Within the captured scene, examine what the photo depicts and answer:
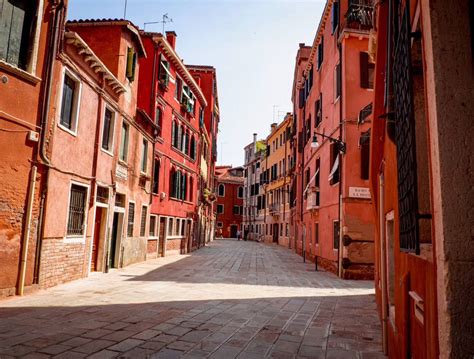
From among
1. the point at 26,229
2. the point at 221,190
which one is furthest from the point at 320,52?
the point at 221,190

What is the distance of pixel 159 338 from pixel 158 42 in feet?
54.9

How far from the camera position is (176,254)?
22312 mm

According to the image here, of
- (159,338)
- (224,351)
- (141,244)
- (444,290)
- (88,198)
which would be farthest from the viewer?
(141,244)

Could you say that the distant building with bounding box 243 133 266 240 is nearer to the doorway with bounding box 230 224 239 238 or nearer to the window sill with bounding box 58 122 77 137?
the doorway with bounding box 230 224 239 238

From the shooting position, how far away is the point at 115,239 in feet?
46.5

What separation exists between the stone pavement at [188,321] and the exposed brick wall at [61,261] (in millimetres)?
357

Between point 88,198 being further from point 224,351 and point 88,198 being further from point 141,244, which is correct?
point 224,351

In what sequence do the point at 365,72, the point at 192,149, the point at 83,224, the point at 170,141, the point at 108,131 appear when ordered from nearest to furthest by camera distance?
the point at 83,224 → the point at 108,131 → the point at 365,72 → the point at 170,141 → the point at 192,149

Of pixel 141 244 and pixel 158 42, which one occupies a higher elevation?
pixel 158 42

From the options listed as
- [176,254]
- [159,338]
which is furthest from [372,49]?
[176,254]

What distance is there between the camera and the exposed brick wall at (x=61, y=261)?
8.98 meters

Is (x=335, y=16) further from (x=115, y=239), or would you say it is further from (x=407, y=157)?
(x=407, y=157)

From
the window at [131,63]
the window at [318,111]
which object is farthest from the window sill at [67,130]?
the window at [318,111]

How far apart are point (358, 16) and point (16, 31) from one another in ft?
38.6
